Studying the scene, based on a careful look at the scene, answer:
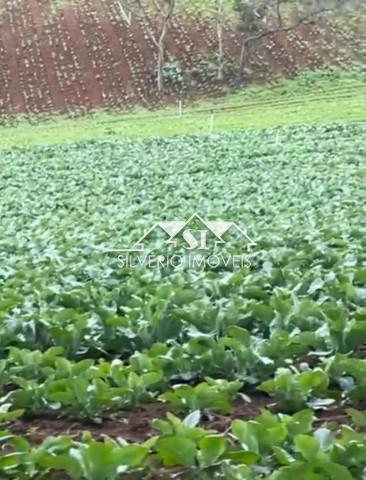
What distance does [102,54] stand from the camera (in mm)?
49062

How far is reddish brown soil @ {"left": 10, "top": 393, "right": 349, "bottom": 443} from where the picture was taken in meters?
4.11

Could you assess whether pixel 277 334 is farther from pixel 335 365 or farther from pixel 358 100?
pixel 358 100

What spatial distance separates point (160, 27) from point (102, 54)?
13.9 feet

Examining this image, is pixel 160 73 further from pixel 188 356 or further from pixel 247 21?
pixel 188 356

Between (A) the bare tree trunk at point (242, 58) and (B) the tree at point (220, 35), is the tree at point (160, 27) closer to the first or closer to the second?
(B) the tree at point (220, 35)

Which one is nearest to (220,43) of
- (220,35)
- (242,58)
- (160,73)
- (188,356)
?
(220,35)

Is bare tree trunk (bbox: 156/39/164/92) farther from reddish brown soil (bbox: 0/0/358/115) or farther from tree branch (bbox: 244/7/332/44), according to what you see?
tree branch (bbox: 244/7/332/44)

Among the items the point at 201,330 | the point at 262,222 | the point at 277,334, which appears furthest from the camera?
the point at 262,222

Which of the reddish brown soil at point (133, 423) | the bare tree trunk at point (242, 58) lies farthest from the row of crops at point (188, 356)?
the bare tree trunk at point (242, 58)

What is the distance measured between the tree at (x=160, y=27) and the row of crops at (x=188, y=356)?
1399 inches

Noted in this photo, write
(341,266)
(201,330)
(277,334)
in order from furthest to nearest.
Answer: (341,266)
(201,330)
(277,334)

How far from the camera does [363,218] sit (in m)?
10.1

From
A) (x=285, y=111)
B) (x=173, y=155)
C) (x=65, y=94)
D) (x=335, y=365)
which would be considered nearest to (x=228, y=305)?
(x=335, y=365)

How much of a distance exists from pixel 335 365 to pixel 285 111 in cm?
3273
